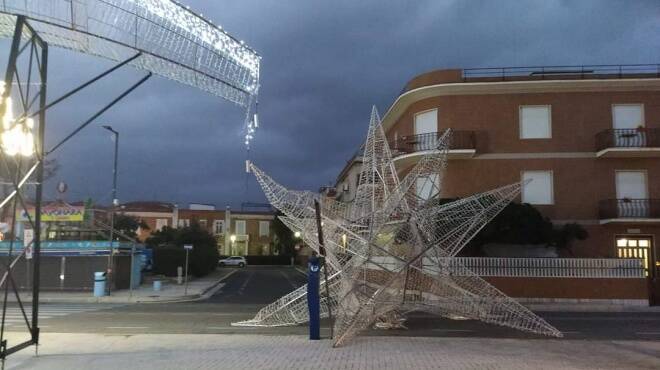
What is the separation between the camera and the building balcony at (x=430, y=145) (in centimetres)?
2881

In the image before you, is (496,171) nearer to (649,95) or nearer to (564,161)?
(564,161)

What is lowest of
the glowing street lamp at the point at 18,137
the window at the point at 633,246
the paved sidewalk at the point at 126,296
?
the paved sidewalk at the point at 126,296

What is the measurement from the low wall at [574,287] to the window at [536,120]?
25.2ft

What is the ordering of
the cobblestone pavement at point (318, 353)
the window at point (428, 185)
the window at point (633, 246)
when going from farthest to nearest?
the window at point (633, 246), the window at point (428, 185), the cobblestone pavement at point (318, 353)

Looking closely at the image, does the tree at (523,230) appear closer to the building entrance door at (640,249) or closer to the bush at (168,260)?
the building entrance door at (640,249)

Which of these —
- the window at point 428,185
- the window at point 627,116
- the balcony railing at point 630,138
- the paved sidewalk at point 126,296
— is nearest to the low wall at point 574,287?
the window at point 428,185

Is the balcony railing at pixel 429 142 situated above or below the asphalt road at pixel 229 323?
above

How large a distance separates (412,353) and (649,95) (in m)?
23.5

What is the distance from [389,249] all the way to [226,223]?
7709cm

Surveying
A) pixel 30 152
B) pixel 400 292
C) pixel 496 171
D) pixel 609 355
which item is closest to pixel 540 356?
pixel 609 355

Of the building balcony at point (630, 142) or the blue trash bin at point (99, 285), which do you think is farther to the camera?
the building balcony at point (630, 142)

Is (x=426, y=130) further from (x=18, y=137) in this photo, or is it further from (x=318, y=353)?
(x=18, y=137)

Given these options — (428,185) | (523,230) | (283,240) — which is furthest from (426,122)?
(283,240)

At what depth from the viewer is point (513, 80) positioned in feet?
96.2
